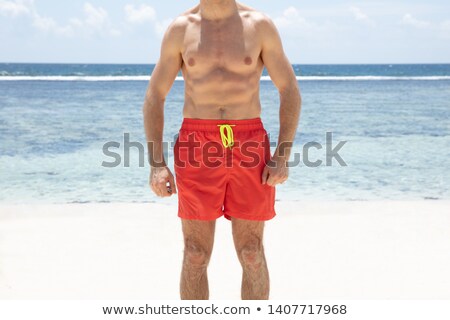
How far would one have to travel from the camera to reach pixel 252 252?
2797 millimetres

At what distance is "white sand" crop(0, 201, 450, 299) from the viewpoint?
12.8 ft

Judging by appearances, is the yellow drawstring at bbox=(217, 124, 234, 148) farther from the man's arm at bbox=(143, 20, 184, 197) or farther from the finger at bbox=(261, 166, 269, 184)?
the man's arm at bbox=(143, 20, 184, 197)

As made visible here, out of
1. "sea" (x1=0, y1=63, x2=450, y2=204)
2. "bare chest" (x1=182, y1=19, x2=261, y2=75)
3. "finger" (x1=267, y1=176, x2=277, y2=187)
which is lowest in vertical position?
"sea" (x1=0, y1=63, x2=450, y2=204)

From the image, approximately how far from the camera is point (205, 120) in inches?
108

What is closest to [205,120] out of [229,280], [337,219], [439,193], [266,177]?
[266,177]

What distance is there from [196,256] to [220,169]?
1.39ft

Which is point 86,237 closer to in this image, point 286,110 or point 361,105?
point 286,110

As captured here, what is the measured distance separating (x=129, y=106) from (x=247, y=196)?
16967 mm

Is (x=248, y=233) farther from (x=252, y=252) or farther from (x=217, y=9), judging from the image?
(x=217, y=9)

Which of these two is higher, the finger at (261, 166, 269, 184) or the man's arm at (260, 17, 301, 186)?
the man's arm at (260, 17, 301, 186)

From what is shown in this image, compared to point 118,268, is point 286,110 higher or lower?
higher

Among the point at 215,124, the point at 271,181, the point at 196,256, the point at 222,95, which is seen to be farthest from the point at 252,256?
the point at 222,95

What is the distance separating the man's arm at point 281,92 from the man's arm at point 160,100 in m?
0.40

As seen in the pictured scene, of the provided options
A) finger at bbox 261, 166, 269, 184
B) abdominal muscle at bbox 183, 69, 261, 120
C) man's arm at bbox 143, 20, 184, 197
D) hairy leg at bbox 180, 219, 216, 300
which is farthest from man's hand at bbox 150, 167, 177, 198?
finger at bbox 261, 166, 269, 184
